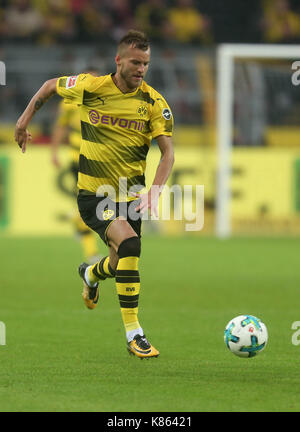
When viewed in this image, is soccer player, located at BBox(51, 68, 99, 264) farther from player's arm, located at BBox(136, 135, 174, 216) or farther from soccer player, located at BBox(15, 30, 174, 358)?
player's arm, located at BBox(136, 135, 174, 216)

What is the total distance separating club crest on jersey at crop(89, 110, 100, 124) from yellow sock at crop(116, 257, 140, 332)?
101cm

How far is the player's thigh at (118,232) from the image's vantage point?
6.19 meters

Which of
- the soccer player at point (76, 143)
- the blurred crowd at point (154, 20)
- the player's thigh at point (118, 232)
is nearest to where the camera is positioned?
the player's thigh at point (118, 232)

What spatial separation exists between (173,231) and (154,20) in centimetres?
532

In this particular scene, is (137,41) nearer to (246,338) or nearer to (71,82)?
(71,82)

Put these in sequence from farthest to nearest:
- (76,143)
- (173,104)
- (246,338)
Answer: (173,104) → (76,143) → (246,338)

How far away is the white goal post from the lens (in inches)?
622

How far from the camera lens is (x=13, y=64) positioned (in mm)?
17172

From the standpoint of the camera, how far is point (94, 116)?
648 cm

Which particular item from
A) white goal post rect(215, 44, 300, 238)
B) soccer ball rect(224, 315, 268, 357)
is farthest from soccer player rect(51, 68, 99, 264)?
soccer ball rect(224, 315, 268, 357)

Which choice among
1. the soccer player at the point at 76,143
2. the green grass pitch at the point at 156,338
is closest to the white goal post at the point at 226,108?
the green grass pitch at the point at 156,338

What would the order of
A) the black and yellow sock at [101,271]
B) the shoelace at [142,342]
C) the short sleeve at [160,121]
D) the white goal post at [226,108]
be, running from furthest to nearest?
the white goal post at [226,108] → the black and yellow sock at [101,271] → the short sleeve at [160,121] → the shoelace at [142,342]

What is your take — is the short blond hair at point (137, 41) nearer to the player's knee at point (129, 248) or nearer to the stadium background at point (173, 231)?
the player's knee at point (129, 248)

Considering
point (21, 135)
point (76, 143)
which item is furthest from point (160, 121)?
point (76, 143)
